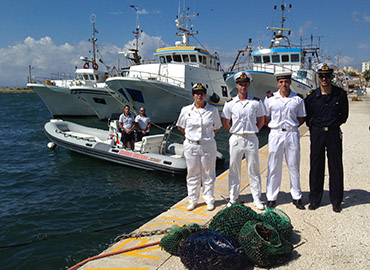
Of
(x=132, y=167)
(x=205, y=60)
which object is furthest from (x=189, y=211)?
(x=205, y=60)

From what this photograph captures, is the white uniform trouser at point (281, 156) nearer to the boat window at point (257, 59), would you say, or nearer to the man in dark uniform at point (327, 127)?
the man in dark uniform at point (327, 127)

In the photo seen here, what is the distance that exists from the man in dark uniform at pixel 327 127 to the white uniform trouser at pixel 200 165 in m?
1.33

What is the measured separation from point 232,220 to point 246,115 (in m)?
1.41

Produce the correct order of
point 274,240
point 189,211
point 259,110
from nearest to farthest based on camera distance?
point 274,240
point 259,110
point 189,211

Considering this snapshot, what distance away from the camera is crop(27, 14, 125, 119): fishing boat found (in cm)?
2350

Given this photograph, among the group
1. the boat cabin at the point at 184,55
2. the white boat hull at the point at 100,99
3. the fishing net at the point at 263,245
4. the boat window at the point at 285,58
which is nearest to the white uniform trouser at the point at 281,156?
the fishing net at the point at 263,245

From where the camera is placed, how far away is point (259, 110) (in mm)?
3990

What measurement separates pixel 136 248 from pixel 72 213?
344 centimetres

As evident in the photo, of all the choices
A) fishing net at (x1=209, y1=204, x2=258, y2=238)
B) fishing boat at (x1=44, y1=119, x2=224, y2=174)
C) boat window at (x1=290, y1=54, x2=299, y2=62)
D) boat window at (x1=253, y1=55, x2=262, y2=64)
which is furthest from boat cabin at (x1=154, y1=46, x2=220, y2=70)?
fishing net at (x1=209, y1=204, x2=258, y2=238)

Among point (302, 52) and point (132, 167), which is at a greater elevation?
point (302, 52)

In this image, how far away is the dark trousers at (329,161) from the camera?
3.84 meters

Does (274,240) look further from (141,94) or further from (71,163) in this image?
(141,94)

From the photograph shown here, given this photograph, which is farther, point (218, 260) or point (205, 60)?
point (205, 60)

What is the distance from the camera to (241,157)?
4.11 metres
